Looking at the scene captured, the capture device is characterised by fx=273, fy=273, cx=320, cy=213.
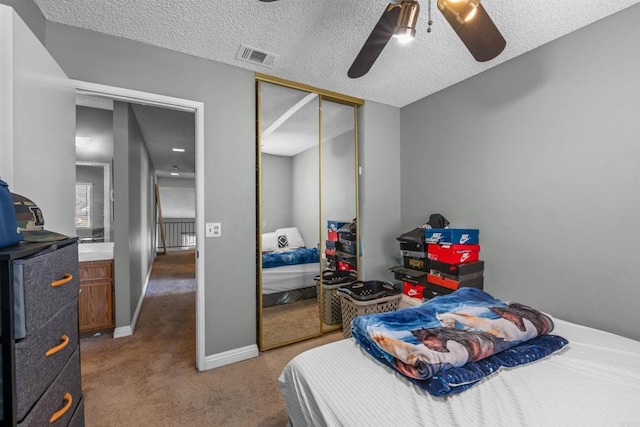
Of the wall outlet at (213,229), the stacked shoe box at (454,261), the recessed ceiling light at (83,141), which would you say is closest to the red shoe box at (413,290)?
the stacked shoe box at (454,261)

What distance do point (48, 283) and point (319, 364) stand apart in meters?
1.02

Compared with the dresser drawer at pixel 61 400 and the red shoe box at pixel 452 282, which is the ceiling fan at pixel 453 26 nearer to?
the red shoe box at pixel 452 282

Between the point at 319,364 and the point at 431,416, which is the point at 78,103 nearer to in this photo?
the point at 319,364

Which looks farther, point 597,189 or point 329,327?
point 329,327

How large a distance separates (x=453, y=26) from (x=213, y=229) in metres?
2.06

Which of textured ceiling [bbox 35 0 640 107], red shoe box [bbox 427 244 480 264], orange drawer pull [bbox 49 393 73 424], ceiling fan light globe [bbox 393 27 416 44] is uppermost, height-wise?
textured ceiling [bbox 35 0 640 107]

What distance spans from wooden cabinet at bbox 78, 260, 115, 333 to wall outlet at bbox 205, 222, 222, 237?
1.41 meters

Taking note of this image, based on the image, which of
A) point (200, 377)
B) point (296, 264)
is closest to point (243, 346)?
point (200, 377)

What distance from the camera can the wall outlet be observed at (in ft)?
7.26

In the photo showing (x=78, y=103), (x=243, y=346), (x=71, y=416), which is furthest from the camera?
(x=78, y=103)

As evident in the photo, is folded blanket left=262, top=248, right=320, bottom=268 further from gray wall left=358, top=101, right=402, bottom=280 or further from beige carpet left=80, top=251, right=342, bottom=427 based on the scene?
beige carpet left=80, top=251, right=342, bottom=427

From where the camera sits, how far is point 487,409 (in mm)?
901

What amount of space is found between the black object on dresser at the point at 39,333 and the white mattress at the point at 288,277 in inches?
60.5

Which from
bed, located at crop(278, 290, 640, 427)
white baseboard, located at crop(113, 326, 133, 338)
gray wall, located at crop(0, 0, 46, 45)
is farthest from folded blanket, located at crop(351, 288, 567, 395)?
white baseboard, located at crop(113, 326, 133, 338)
